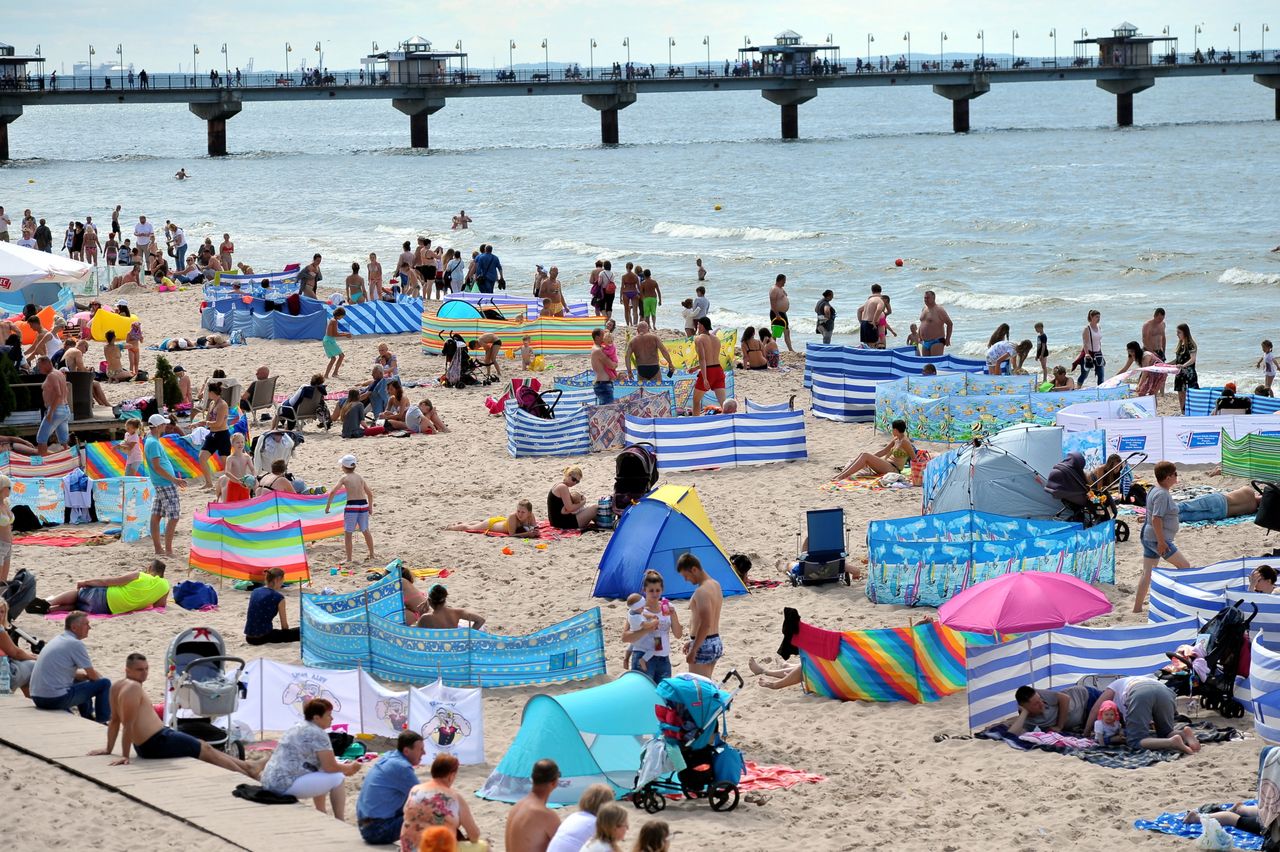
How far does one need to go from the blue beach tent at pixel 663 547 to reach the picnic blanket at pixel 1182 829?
468 centimetres

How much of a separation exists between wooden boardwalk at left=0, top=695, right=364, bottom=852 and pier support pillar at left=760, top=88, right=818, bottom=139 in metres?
84.2

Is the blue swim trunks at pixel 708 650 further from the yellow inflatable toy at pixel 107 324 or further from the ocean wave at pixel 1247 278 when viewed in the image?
the ocean wave at pixel 1247 278

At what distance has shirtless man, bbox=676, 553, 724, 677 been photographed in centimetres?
909

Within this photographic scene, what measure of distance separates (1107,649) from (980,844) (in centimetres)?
203

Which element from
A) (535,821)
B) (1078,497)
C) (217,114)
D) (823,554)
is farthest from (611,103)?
(535,821)

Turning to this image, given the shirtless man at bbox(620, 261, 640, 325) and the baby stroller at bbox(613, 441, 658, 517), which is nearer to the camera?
the baby stroller at bbox(613, 441, 658, 517)

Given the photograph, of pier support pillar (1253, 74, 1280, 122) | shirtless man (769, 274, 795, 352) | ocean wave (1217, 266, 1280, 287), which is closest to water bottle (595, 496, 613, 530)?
shirtless man (769, 274, 795, 352)

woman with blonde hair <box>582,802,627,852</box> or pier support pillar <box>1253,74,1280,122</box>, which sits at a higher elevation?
pier support pillar <box>1253,74,1280,122</box>

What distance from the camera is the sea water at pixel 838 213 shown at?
34.3 meters

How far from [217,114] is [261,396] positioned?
71.5 metres

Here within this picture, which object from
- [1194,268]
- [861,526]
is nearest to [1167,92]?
[1194,268]

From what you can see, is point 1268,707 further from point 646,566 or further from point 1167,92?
point 1167,92

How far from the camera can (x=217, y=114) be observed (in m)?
85.1

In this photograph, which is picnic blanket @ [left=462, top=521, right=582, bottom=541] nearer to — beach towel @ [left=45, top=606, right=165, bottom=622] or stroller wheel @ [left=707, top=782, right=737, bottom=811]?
beach towel @ [left=45, top=606, right=165, bottom=622]
